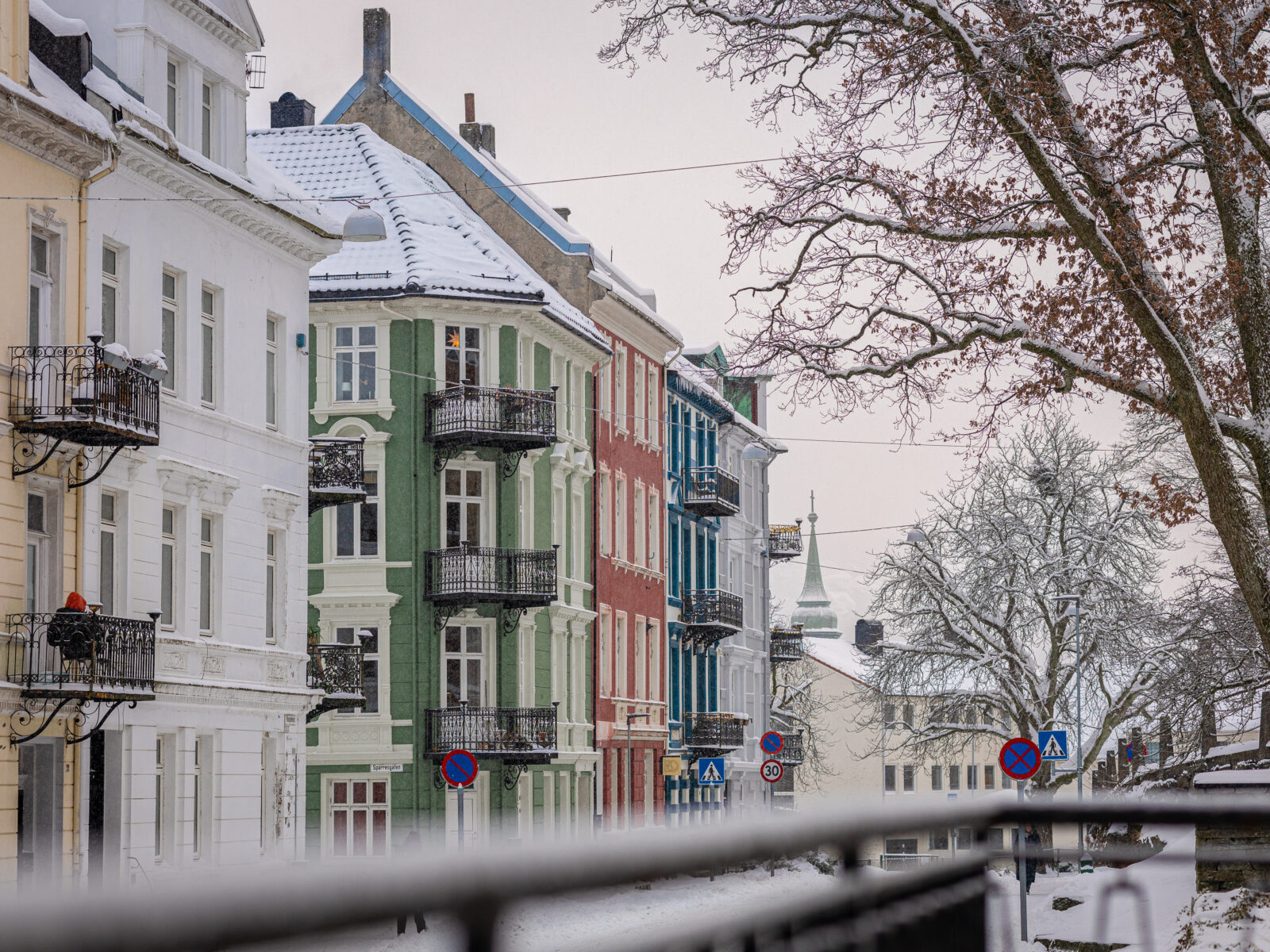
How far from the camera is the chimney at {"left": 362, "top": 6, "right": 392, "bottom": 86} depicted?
4964cm

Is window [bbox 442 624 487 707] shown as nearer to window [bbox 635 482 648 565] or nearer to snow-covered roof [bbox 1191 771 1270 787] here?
window [bbox 635 482 648 565]

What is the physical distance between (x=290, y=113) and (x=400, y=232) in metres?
7.60

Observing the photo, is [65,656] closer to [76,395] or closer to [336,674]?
[76,395]

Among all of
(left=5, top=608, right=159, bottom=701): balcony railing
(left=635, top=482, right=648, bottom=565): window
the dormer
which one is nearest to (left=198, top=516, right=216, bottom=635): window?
(left=5, top=608, right=159, bottom=701): balcony railing

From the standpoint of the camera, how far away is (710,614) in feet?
193

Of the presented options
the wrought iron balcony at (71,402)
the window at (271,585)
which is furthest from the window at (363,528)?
the wrought iron balcony at (71,402)

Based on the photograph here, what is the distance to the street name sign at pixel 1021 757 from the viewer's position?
31.0 m

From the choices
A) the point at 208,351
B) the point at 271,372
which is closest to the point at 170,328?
the point at 208,351

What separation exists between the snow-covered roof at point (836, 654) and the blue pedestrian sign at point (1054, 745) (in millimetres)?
68195

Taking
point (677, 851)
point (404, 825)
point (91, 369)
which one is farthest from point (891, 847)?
point (404, 825)

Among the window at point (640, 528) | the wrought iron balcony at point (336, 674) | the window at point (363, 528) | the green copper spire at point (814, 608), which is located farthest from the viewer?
the green copper spire at point (814, 608)

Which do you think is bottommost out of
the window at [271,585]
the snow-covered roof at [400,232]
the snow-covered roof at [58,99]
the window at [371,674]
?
the window at [371,674]

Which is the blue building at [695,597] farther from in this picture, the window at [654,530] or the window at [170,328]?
the window at [170,328]

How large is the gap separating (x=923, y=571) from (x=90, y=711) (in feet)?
109
